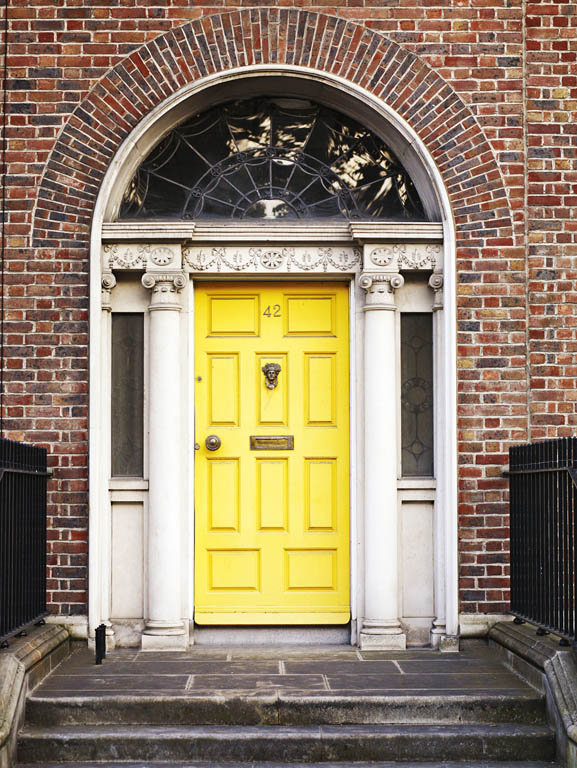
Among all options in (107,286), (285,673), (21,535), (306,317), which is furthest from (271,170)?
(285,673)

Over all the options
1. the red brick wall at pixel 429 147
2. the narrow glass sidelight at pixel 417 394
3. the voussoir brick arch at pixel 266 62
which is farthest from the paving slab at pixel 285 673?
the voussoir brick arch at pixel 266 62

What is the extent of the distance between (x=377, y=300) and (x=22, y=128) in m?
2.57

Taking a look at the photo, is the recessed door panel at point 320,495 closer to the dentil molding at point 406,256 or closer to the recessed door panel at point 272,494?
the recessed door panel at point 272,494

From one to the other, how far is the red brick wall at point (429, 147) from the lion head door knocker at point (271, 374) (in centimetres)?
119

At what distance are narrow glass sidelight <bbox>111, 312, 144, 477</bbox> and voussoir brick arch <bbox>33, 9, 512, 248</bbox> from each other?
0.67 m

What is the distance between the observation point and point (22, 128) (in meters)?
6.19

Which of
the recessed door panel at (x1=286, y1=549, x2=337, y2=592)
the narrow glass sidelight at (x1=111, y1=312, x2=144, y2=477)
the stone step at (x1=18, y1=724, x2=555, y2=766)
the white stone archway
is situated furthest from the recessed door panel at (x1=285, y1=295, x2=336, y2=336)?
the stone step at (x1=18, y1=724, x2=555, y2=766)

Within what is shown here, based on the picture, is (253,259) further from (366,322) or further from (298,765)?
(298,765)

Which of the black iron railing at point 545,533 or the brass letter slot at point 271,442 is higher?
the brass letter slot at point 271,442

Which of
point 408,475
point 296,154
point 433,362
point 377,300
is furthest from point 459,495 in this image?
point 296,154

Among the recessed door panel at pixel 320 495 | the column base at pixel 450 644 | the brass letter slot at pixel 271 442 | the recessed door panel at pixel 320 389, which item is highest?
the recessed door panel at pixel 320 389

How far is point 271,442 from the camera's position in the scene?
21.0ft

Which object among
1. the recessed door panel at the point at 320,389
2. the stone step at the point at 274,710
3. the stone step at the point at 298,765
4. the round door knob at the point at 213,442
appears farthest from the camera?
the recessed door panel at the point at 320,389

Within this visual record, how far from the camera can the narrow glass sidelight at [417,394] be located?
6.36 meters
